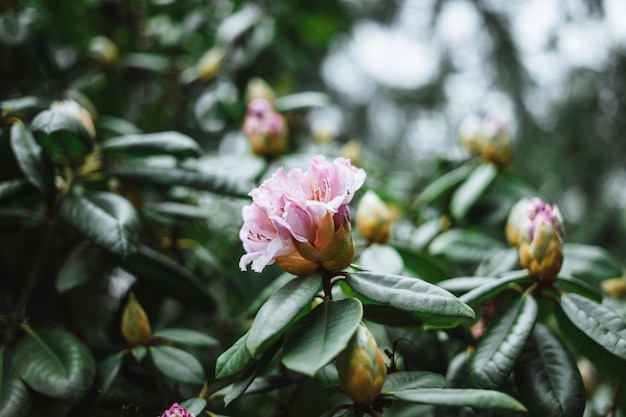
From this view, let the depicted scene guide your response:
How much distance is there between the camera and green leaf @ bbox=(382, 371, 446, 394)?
0.62 metres

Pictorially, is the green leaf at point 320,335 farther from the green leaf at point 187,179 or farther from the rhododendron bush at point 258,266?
the green leaf at point 187,179

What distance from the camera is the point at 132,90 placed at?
1.88m

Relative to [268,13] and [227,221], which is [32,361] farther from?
[268,13]

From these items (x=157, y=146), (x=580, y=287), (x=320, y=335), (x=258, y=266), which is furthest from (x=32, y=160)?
(x=580, y=287)

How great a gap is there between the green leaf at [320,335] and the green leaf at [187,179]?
40 centimetres

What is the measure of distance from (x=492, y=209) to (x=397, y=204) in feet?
0.71

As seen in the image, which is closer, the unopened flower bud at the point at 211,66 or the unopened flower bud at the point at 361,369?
the unopened flower bud at the point at 361,369

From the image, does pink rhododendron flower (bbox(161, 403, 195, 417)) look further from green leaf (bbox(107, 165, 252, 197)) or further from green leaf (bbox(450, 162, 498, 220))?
green leaf (bbox(450, 162, 498, 220))

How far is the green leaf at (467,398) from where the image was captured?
533mm

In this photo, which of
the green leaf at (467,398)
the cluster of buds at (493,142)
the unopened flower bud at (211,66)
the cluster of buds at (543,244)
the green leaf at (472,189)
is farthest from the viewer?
the unopened flower bud at (211,66)

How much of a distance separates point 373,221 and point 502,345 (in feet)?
1.06

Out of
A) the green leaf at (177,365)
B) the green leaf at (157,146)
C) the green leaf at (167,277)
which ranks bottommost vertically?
the green leaf at (167,277)

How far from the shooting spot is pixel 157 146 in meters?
0.96

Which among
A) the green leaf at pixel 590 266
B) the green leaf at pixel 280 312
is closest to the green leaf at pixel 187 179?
the green leaf at pixel 280 312
